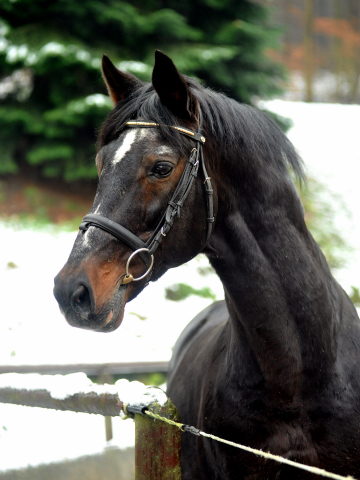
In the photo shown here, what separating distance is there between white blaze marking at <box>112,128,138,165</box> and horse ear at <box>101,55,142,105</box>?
0.39m

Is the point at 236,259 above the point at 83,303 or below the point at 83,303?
above

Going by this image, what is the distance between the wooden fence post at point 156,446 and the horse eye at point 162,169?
34.7 inches

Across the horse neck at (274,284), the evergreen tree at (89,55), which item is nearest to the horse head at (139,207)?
the horse neck at (274,284)

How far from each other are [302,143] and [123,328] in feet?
24.8

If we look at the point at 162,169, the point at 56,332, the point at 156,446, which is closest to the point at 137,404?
the point at 156,446

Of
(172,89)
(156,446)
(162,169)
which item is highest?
(172,89)

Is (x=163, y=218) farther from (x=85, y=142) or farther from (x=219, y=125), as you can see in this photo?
(x=85, y=142)

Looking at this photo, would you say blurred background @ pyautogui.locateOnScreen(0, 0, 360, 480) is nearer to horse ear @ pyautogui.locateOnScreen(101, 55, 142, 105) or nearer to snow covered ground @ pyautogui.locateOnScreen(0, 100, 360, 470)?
snow covered ground @ pyautogui.locateOnScreen(0, 100, 360, 470)

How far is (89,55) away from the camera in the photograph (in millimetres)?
7629

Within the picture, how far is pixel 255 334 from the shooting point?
1.85m

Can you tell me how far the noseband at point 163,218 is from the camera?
5.39 ft

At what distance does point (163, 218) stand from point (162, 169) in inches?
7.2

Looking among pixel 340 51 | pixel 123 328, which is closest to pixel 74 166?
pixel 123 328

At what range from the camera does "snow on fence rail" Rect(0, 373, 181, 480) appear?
5.90 feet
